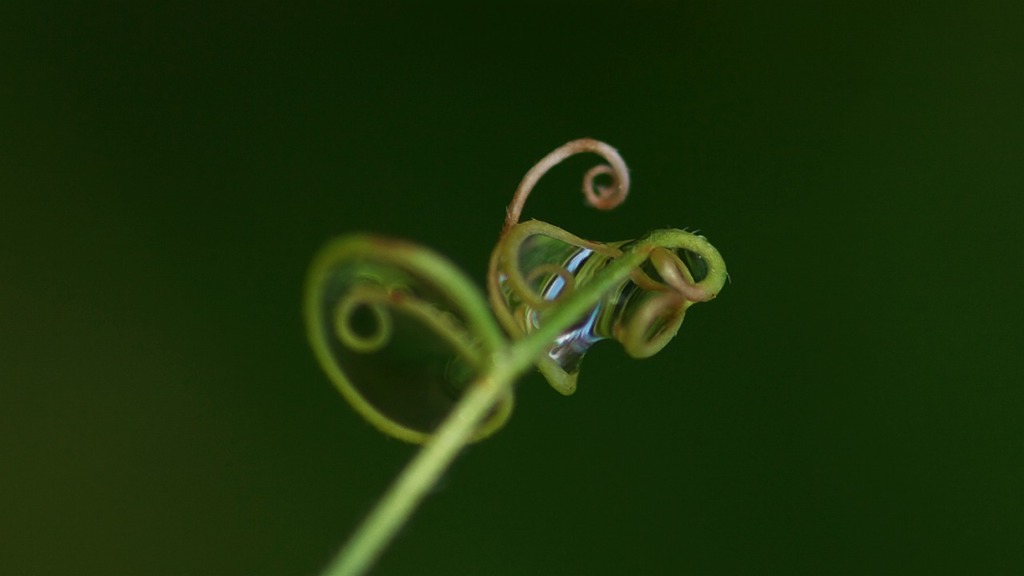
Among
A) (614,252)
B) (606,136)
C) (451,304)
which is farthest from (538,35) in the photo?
(451,304)

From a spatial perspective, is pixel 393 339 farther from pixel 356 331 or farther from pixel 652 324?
pixel 652 324

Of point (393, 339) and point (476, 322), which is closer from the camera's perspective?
point (476, 322)

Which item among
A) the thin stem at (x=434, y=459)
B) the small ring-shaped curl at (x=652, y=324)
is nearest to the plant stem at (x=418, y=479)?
the thin stem at (x=434, y=459)

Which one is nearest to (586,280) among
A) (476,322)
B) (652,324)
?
(652,324)

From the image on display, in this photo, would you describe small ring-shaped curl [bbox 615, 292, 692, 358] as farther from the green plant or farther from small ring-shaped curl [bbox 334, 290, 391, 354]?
A: small ring-shaped curl [bbox 334, 290, 391, 354]

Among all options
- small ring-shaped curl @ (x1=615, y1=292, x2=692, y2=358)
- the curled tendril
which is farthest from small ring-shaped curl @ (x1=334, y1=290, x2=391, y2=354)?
small ring-shaped curl @ (x1=615, y1=292, x2=692, y2=358)

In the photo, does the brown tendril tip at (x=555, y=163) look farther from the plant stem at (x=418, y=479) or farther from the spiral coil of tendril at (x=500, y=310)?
the plant stem at (x=418, y=479)

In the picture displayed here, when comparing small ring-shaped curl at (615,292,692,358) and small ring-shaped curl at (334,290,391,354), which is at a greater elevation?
small ring-shaped curl at (615,292,692,358)
